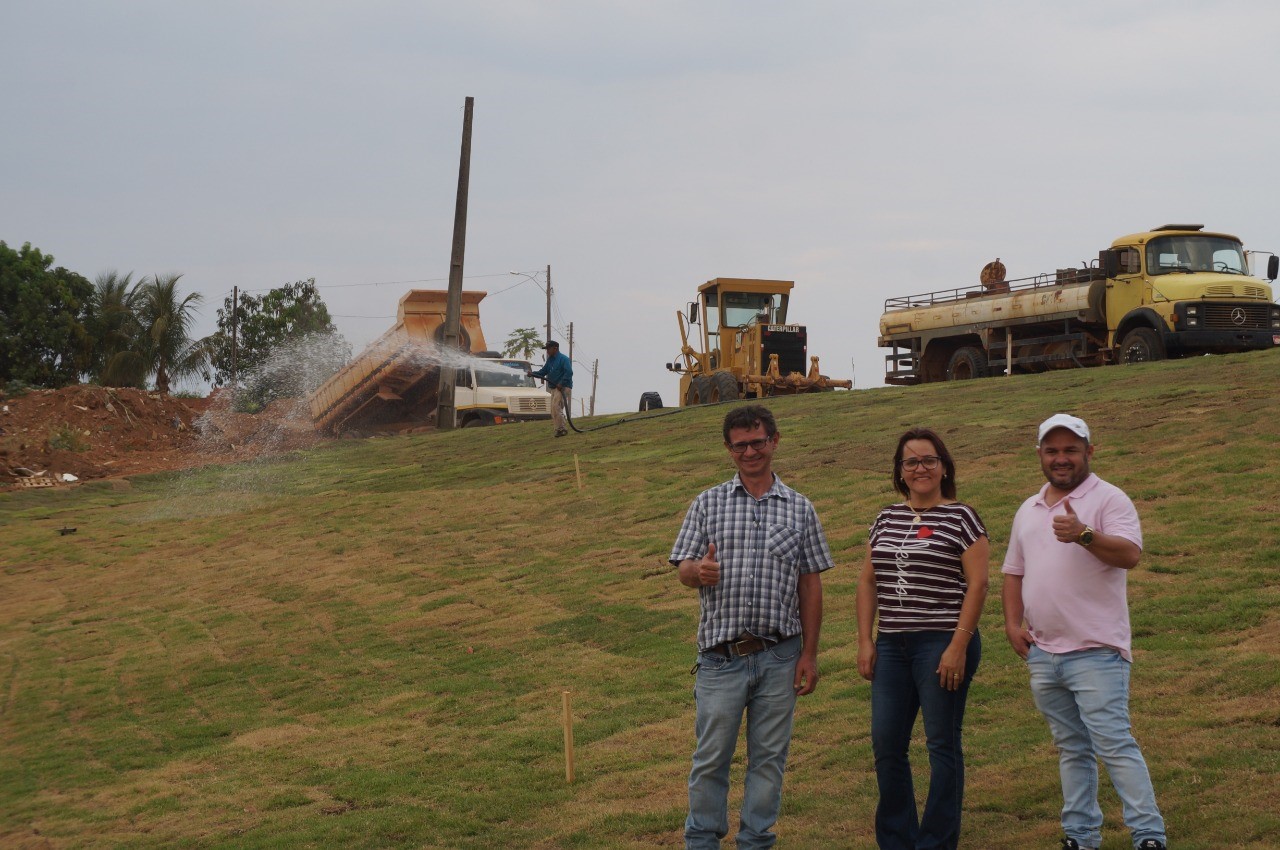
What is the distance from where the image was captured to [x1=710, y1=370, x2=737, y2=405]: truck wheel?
30.1 m

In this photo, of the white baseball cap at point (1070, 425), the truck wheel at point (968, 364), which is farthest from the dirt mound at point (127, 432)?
the white baseball cap at point (1070, 425)

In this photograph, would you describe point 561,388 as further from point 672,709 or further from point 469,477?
point 672,709

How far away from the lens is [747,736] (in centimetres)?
575

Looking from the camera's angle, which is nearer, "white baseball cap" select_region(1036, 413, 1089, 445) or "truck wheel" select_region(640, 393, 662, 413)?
"white baseball cap" select_region(1036, 413, 1089, 445)

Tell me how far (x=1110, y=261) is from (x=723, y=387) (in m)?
8.86

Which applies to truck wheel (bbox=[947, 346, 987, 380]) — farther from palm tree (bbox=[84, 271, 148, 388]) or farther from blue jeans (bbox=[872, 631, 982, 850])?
palm tree (bbox=[84, 271, 148, 388])

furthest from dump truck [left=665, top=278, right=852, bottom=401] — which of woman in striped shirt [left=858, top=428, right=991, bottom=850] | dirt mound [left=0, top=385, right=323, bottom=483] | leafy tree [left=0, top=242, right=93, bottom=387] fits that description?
leafy tree [left=0, top=242, right=93, bottom=387]

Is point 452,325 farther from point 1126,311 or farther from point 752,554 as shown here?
point 752,554

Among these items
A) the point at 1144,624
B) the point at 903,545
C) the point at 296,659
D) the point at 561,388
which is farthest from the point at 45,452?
the point at 903,545

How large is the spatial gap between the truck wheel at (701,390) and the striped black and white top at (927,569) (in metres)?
25.0

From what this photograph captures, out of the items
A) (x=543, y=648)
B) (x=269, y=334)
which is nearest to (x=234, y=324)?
(x=269, y=334)

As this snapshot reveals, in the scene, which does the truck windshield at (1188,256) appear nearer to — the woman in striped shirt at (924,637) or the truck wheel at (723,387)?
the truck wheel at (723,387)

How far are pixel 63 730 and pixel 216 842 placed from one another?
4699 mm

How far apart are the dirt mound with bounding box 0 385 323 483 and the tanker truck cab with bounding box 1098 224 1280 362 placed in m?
21.6
